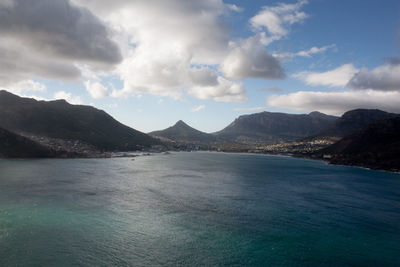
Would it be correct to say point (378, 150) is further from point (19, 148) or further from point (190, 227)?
point (19, 148)

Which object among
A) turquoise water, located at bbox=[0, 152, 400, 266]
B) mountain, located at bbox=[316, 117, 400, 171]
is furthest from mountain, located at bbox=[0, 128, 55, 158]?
mountain, located at bbox=[316, 117, 400, 171]

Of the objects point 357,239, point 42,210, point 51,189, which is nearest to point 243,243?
point 357,239

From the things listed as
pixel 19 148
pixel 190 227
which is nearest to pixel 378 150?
pixel 190 227

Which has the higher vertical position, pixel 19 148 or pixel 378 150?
pixel 19 148

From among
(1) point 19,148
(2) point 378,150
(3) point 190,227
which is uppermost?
(1) point 19,148

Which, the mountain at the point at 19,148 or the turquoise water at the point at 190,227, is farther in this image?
the mountain at the point at 19,148

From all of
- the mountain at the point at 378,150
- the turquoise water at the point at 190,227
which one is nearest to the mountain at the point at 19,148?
the turquoise water at the point at 190,227

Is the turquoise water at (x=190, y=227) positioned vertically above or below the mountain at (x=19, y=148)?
below

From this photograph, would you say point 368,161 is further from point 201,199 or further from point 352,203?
point 201,199

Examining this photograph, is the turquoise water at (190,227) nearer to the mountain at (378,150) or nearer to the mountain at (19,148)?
the mountain at (19,148)
